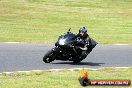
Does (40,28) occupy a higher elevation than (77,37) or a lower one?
lower

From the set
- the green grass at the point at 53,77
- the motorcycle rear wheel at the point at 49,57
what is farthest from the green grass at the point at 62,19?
the green grass at the point at 53,77

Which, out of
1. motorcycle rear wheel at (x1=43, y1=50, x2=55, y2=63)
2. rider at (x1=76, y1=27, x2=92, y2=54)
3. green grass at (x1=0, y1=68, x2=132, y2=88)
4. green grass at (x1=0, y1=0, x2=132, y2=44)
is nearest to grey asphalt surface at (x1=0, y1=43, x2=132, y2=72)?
motorcycle rear wheel at (x1=43, y1=50, x2=55, y2=63)

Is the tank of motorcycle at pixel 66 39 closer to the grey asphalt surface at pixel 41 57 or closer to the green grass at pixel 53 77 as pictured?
the grey asphalt surface at pixel 41 57

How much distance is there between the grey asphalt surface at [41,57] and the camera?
1736 centimetres

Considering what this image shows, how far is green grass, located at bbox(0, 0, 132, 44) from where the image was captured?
96.9ft

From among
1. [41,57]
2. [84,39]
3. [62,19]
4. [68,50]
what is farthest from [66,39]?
[62,19]

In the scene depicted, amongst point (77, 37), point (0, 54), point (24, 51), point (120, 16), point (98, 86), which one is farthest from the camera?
point (120, 16)

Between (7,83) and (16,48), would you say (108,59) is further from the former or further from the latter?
(7,83)

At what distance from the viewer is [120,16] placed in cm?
4322

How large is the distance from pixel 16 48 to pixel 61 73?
7.29 meters

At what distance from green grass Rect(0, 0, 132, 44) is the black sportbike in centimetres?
809

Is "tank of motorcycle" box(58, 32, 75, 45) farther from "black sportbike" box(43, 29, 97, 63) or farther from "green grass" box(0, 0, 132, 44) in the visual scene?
"green grass" box(0, 0, 132, 44)

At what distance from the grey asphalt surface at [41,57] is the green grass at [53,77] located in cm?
151

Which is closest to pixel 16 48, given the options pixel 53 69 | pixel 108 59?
pixel 108 59
